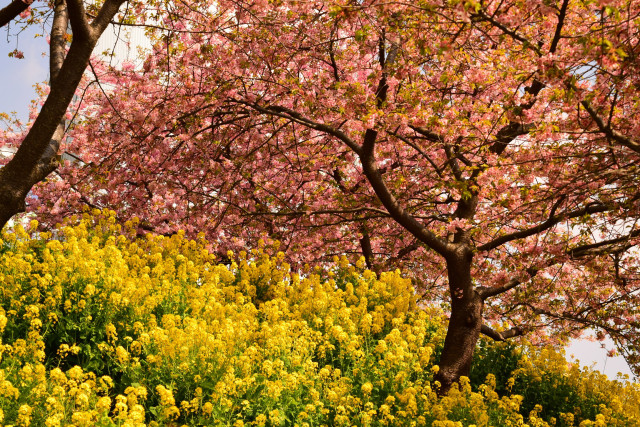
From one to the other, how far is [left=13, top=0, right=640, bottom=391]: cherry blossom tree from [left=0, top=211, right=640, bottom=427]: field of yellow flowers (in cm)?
101

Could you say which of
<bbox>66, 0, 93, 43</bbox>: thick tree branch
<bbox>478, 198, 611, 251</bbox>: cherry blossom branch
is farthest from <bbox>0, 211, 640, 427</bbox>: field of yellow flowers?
<bbox>66, 0, 93, 43</bbox>: thick tree branch

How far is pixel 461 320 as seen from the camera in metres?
9.84

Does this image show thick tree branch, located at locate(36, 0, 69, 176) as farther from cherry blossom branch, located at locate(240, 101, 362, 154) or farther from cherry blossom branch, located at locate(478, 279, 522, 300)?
cherry blossom branch, located at locate(478, 279, 522, 300)

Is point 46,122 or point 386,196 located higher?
point 386,196

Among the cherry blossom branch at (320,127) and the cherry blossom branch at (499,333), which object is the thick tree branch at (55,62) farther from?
the cherry blossom branch at (499,333)

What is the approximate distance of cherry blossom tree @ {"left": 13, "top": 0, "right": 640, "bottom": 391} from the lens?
Answer: 24.2ft

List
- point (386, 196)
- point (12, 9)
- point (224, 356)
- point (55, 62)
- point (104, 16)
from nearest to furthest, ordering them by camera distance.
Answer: point (224, 356)
point (104, 16)
point (12, 9)
point (55, 62)
point (386, 196)

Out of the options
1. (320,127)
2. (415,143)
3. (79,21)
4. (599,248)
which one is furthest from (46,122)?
(599,248)

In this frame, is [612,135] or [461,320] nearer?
[612,135]

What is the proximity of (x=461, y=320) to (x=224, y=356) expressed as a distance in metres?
4.34

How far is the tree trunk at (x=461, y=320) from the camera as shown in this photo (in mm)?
9656

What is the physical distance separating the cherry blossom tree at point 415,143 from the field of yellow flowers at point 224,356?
3.33ft

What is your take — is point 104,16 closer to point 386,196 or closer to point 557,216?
point 386,196


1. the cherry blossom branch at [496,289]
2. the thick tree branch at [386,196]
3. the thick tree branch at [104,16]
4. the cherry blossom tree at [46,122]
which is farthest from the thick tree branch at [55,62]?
the cherry blossom branch at [496,289]
